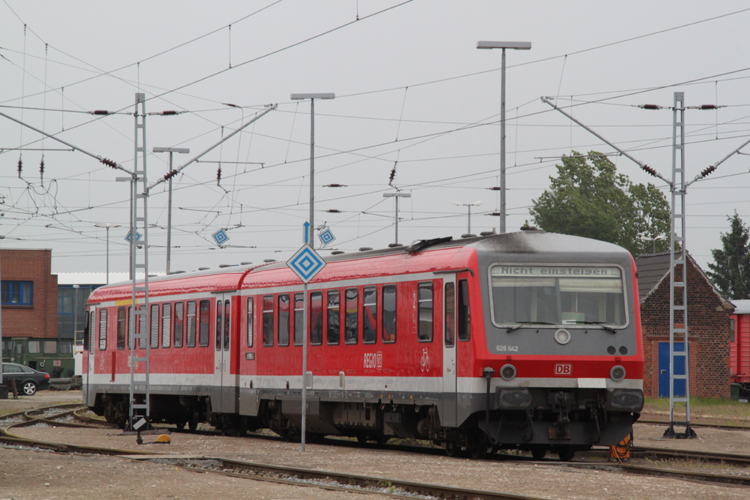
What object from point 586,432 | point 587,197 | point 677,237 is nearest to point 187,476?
point 586,432

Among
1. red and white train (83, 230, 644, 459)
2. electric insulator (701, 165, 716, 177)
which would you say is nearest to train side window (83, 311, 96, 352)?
red and white train (83, 230, 644, 459)

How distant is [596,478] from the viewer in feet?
44.7

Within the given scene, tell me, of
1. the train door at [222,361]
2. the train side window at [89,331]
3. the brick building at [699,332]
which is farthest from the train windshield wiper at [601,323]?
the brick building at [699,332]

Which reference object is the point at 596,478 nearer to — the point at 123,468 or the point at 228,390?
the point at 123,468

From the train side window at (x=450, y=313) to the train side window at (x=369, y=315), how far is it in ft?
7.46

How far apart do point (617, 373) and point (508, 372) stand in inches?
66.0

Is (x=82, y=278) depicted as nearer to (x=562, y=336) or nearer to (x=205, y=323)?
(x=205, y=323)

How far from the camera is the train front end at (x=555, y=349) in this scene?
1645 centimetres

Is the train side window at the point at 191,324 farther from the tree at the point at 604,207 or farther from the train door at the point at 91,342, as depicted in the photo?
the tree at the point at 604,207

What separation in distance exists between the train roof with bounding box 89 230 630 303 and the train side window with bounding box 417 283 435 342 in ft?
1.04

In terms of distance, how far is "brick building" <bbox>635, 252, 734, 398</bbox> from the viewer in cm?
4216

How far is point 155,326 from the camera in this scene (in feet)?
89.5

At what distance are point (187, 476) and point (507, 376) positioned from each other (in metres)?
4.84

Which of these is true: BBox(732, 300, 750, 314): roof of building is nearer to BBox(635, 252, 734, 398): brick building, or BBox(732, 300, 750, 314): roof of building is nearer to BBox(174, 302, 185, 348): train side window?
BBox(635, 252, 734, 398): brick building
